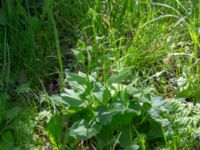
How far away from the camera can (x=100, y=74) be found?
2412 mm

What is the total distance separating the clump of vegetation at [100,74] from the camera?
2066 millimetres

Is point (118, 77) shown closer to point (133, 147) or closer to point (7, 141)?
point (133, 147)

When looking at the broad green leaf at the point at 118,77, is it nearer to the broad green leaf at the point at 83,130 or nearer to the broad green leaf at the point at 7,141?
the broad green leaf at the point at 83,130

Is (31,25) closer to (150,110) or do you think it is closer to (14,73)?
(14,73)

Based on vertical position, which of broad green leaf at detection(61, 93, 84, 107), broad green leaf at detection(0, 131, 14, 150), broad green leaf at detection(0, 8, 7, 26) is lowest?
broad green leaf at detection(0, 131, 14, 150)

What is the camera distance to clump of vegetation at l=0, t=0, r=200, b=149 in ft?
6.78

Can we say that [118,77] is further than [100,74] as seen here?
No

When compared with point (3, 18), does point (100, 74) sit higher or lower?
lower

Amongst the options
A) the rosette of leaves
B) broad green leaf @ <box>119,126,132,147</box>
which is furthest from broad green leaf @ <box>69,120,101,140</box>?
broad green leaf @ <box>119,126,132,147</box>

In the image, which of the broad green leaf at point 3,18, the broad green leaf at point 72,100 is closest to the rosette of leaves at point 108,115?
the broad green leaf at point 72,100

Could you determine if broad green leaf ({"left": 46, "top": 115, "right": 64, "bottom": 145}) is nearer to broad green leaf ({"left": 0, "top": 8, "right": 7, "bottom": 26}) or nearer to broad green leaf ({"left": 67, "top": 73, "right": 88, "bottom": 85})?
broad green leaf ({"left": 67, "top": 73, "right": 88, "bottom": 85})

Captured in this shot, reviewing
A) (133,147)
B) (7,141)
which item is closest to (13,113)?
(7,141)

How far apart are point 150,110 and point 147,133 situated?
0.11 meters

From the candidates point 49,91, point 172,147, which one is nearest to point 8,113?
point 49,91
